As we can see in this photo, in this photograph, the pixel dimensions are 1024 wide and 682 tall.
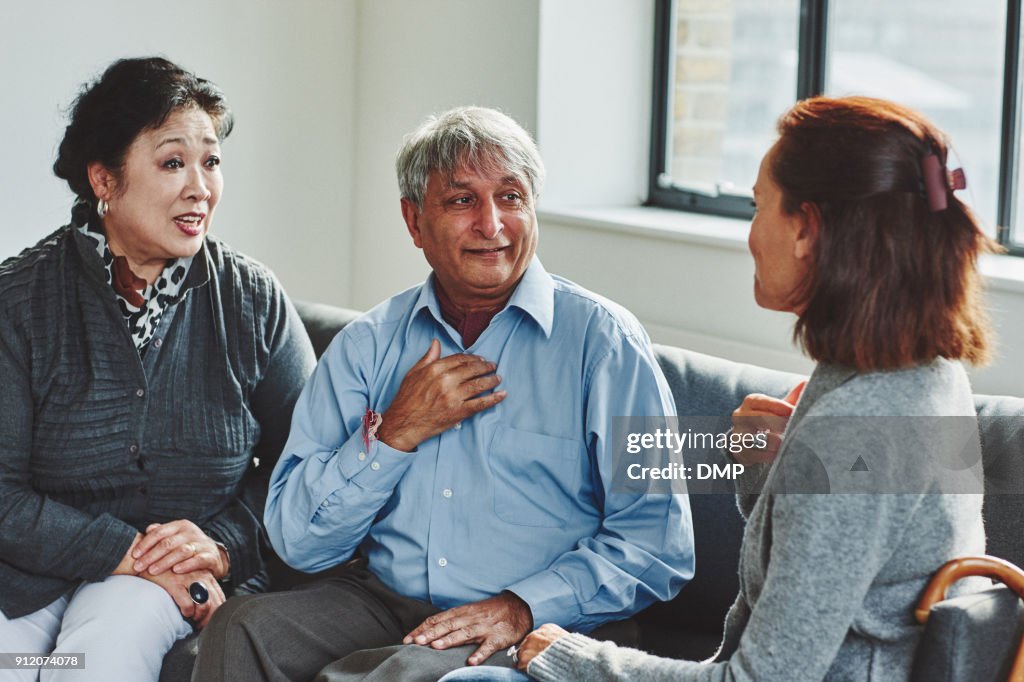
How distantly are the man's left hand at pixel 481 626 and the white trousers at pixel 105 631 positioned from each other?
55cm

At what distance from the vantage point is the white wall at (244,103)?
3.54m

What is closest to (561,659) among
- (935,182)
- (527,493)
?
(527,493)

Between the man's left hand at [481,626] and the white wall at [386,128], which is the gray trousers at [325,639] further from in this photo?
the white wall at [386,128]

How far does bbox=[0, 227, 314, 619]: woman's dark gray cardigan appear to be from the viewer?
229 centimetres

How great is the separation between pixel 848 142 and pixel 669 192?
7.06ft

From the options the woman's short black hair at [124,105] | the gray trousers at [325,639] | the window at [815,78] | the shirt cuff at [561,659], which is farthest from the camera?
the window at [815,78]

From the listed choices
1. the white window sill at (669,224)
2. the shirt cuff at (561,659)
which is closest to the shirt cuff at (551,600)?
the shirt cuff at (561,659)

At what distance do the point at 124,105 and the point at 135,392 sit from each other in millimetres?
547

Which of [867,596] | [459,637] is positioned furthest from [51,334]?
[867,596]

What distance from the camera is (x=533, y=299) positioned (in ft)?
6.77

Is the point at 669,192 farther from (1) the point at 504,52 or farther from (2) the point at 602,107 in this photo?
(1) the point at 504,52

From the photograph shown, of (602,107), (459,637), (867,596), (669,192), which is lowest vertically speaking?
(459,637)

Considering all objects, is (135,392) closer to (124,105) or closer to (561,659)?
(124,105)

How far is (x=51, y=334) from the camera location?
2348 millimetres
